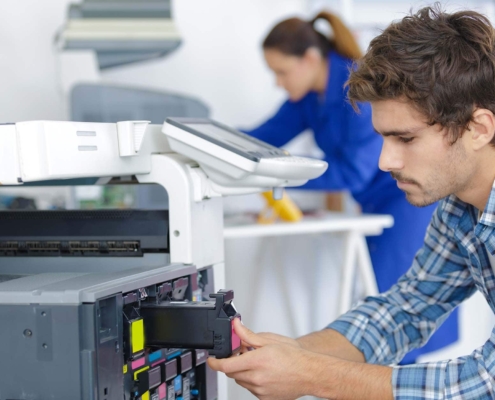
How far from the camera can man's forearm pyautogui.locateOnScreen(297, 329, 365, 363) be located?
1137mm

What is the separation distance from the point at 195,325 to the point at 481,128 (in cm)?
51

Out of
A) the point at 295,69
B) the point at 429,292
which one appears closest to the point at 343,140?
the point at 295,69

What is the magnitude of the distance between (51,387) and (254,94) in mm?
2193

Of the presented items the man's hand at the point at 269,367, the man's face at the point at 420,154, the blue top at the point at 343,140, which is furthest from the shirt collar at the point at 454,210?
the blue top at the point at 343,140

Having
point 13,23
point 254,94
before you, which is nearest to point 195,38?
point 254,94

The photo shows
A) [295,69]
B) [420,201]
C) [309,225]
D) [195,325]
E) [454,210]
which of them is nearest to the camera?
[195,325]

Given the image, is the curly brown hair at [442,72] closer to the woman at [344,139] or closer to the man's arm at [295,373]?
the man's arm at [295,373]

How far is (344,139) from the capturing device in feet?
6.98

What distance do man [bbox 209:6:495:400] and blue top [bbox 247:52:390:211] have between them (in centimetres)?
85

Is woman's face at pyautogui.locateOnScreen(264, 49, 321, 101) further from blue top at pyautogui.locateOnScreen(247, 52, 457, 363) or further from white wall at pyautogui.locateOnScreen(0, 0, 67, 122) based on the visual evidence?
white wall at pyautogui.locateOnScreen(0, 0, 67, 122)

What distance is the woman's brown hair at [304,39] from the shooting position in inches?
85.9

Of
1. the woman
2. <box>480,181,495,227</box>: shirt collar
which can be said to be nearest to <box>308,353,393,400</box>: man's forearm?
<box>480,181,495,227</box>: shirt collar

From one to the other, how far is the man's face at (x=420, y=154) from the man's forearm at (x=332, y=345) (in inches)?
10.7

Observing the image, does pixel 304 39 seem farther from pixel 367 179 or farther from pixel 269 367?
pixel 269 367
